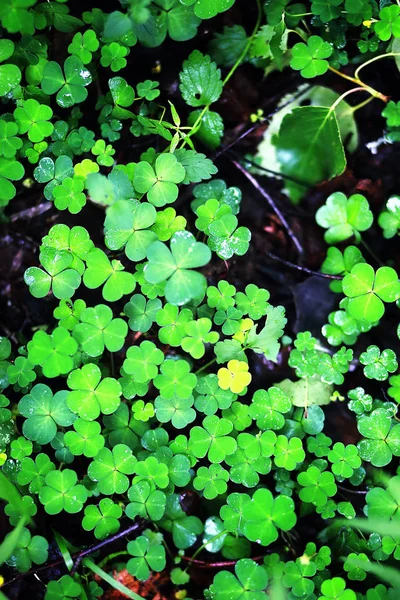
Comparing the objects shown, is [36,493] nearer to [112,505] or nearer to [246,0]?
[112,505]

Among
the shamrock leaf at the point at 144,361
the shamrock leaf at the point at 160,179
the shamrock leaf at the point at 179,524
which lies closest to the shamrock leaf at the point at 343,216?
the shamrock leaf at the point at 160,179

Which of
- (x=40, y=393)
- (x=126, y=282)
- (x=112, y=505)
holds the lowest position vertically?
(x=112, y=505)

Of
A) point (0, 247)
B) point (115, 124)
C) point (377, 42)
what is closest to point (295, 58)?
point (377, 42)

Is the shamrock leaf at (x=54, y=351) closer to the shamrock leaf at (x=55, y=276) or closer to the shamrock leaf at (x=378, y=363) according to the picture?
the shamrock leaf at (x=55, y=276)

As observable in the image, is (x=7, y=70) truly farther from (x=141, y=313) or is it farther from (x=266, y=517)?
(x=266, y=517)

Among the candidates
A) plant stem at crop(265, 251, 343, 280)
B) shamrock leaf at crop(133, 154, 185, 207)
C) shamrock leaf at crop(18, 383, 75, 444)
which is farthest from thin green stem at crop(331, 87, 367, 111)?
shamrock leaf at crop(18, 383, 75, 444)

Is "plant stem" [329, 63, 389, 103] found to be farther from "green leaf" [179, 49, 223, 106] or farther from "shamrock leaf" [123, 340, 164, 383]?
"shamrock leaf" [123, 340, 164, 383]
